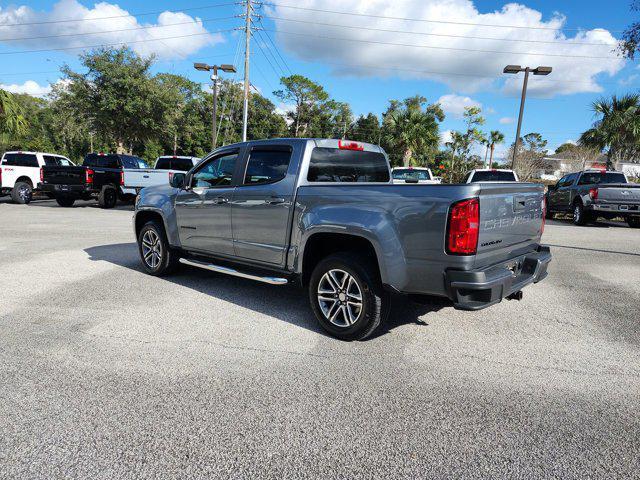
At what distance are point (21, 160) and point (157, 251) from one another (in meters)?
14.5

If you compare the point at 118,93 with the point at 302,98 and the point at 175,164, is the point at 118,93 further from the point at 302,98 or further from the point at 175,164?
the point at 302,98

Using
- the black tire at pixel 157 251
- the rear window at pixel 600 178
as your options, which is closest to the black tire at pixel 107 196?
the black tire at pixel 157 251

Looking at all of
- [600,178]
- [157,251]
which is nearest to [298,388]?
[157,251]

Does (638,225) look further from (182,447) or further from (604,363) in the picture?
(182,447)

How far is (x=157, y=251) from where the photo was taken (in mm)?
6367

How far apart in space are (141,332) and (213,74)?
2174cm

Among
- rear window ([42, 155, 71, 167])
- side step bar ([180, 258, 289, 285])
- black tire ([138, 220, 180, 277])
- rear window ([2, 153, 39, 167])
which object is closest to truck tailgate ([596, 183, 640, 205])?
side step bar ([180, 258, 289, 285])

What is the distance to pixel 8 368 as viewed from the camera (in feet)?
11.1

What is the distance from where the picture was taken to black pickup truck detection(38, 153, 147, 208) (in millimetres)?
16062

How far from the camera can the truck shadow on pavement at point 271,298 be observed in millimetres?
4660

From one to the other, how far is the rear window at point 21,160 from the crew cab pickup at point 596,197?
65.1 feet

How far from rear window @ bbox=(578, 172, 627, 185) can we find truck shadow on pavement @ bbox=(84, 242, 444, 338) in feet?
41.9

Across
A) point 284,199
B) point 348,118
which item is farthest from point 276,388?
point 348,118

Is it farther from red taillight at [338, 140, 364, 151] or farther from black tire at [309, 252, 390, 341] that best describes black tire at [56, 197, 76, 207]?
black tire at [309, 252, 390, 341]
